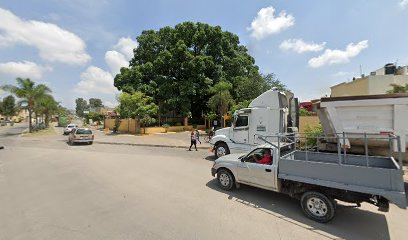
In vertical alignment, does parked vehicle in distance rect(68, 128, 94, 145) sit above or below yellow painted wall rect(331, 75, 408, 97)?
below

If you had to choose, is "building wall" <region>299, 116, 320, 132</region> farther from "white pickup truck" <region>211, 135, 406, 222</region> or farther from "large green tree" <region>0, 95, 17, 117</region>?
"large green tree" <region>0, 95, 17, 117</region>

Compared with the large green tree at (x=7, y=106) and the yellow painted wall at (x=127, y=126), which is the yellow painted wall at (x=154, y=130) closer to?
the yellow painted wall at (x=127, y=126)

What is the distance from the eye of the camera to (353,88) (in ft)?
85.1

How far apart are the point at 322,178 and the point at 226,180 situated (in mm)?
2781

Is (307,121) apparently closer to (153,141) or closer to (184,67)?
(153,141)

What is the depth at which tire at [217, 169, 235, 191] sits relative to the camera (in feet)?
21.2

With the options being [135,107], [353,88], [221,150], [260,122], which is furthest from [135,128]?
[353,88]

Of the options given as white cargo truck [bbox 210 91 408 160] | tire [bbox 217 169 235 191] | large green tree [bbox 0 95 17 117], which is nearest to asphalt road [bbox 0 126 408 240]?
tire [bbox 217 169 235 191]

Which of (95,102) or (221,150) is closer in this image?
(221,150)

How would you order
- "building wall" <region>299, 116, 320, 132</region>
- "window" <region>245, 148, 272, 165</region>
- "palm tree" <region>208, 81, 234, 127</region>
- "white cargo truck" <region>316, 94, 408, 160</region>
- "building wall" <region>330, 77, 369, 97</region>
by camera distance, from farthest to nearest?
1. "palm tree" <region>208, 81, 234, 127</region>
2. "building wall" <region>330, 77, 369, 97</region>
3. "building wall" <region>299, 116, 320, 132</region>
4. "white cargo truck" <region>316, 94, 408, 160</region>
5. "window" <region>245, 148, 272, 165</region>

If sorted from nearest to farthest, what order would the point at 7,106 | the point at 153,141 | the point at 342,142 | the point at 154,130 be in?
the point at 342,142
the point at 153,141
the point at 154,130
the point at 7,106

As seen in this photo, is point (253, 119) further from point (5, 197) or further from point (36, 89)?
point (36, 89)

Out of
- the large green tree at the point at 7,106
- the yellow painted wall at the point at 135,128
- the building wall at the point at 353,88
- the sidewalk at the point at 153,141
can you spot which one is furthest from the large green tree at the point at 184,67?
the large green tree at the point at 7,106

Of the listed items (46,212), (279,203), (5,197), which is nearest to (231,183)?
(279,203)
